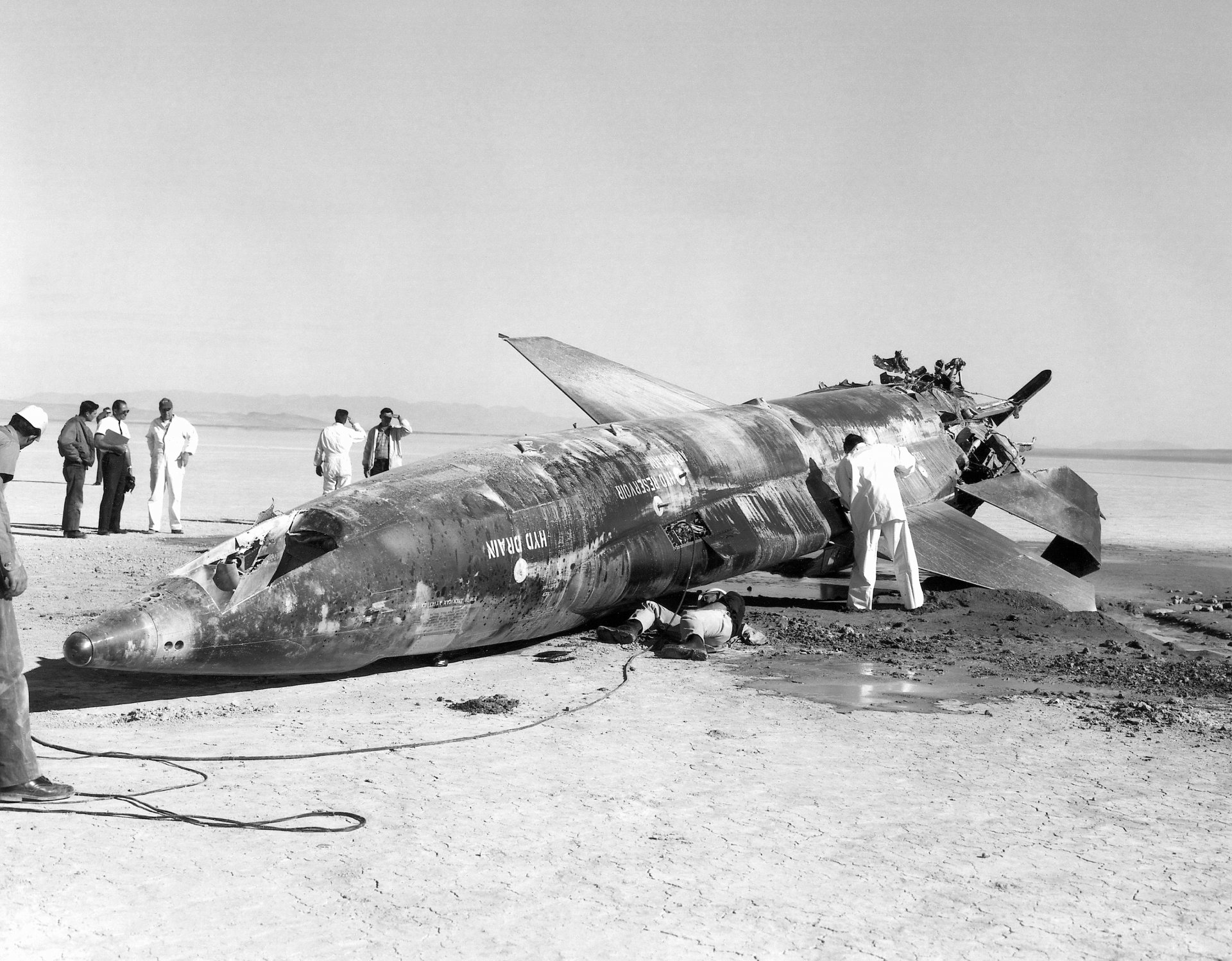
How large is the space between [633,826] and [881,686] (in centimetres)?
387

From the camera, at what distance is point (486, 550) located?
27.5 ft

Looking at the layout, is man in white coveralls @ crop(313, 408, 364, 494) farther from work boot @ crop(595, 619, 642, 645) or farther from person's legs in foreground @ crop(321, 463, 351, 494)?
work boot @ crop(595, 619, 642, 645)

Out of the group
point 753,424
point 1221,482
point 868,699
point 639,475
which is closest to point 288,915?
point 868,699

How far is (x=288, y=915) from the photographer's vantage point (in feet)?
14.6

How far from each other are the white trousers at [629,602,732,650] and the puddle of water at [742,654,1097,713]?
0.55 meters

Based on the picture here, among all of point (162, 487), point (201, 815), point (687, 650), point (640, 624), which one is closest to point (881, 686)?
point (687, 650)

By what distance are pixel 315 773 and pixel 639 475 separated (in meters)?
4.44

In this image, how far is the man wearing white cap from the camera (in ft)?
18.5

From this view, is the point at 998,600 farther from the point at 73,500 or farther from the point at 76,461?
the point at 76,461

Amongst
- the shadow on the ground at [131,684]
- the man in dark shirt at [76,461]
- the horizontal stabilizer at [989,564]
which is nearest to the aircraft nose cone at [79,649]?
the shadow on the ground at [131,684]

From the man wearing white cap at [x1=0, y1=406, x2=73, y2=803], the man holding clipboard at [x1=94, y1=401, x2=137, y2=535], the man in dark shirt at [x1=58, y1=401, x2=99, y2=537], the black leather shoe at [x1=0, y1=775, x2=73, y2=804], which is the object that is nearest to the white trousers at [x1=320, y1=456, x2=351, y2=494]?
the man holding clipboard at [x1=94, y1=401, x2=137, y2=535]

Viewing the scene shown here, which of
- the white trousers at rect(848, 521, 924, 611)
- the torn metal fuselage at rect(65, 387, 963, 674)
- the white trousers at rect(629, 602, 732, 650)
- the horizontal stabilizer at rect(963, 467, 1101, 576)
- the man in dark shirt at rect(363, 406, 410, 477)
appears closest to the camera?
the torn metal fuselage at rect(65, 387, 963, 674)

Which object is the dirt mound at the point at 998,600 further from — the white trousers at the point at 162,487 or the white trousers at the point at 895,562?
the white trousers at the point at 162,487

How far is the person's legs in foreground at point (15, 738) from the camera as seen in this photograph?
563cm
